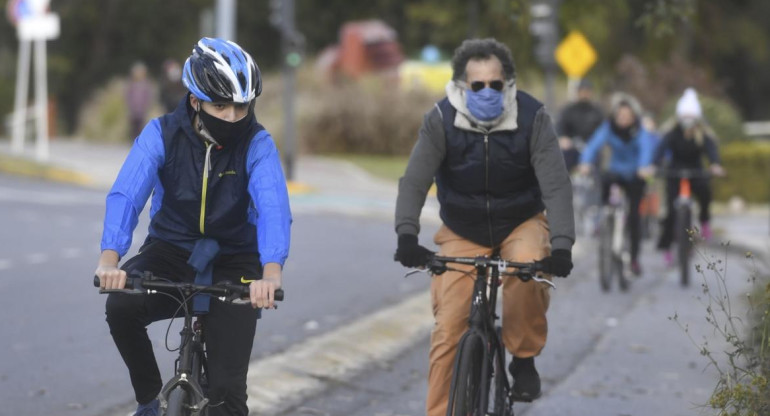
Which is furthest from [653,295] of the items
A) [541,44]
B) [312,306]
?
[541,44]

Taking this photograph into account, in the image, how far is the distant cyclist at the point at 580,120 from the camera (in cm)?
1848

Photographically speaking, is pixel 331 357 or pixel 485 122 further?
pixel 331 357

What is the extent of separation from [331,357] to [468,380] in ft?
10.8

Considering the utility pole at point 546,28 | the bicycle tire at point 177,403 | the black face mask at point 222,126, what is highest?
the utility pole at point 546,28

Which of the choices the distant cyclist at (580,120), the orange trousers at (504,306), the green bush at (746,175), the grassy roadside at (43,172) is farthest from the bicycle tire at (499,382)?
the green bush at (746,175)

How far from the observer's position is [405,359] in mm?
9023

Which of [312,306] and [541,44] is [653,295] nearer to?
[312,306]

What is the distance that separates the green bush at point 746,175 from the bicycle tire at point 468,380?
2118cm

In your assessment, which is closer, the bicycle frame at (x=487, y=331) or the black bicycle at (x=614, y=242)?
the bicycle frame at (x=487, y=331)

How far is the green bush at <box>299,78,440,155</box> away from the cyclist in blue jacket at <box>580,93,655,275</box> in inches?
759

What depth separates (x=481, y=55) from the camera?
5922 mm

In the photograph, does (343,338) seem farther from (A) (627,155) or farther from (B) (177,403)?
(A) (627,155)

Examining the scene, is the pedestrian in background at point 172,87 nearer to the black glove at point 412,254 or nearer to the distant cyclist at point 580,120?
the distant cyclist at point 580,120

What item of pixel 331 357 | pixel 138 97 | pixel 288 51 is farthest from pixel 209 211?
pixel 138 97
